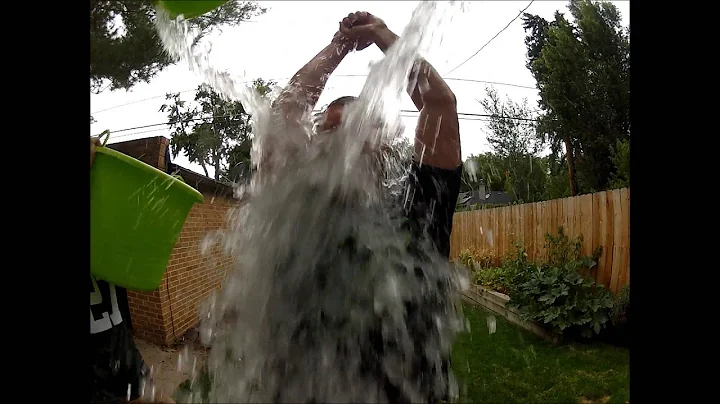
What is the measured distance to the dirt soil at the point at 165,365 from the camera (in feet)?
2.42

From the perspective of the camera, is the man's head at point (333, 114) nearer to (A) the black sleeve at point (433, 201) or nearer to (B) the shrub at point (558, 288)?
(A) the black sleeve at point (433, 201)

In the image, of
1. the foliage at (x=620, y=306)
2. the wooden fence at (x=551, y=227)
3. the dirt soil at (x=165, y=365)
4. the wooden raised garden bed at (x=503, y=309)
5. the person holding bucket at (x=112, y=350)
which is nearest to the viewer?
the person holding bucket at (x=112, y=350)

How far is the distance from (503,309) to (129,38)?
1120 millimetres

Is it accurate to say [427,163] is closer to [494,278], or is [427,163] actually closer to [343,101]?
[343,101]

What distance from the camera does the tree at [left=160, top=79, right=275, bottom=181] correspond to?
76 cm

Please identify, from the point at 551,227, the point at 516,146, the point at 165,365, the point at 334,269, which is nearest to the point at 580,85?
the point at 516,146

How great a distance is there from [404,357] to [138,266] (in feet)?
1.14

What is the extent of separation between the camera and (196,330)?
91 cm

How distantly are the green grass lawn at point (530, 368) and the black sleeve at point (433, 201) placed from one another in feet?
1.11

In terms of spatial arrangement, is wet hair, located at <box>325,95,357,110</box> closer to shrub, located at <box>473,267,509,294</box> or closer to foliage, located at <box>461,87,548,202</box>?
foliage, located at <box>461,87,548,202</box>

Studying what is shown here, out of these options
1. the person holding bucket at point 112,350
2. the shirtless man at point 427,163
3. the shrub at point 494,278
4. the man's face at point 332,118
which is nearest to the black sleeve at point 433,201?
the shirtless man at point 427,163

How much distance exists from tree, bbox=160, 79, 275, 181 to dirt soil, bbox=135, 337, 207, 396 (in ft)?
1.08
